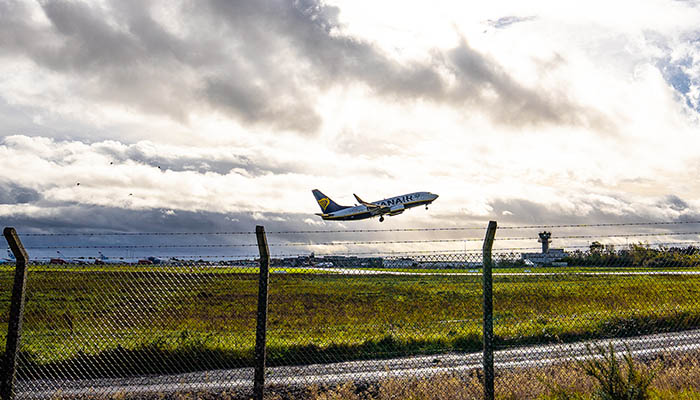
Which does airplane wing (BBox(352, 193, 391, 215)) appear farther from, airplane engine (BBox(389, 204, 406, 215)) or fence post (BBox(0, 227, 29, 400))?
fence post (BBox(0, 227, 29, 400))

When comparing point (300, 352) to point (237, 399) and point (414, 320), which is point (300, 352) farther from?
point (414, 320)

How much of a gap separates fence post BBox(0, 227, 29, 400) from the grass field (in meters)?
0.77

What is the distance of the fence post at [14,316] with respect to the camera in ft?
24.1

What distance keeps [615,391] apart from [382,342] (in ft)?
27.9

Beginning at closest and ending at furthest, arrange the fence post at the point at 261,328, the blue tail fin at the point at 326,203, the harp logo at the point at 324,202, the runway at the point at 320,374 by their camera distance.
Answer: the fence post at the point at 261,328
the runway at the point at 320,374
the blue tail fin at the point at 326,203
the harp logo at the point at 324,202

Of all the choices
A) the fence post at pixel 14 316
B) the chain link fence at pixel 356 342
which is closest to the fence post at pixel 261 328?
the chain link fence at pixel 356 342

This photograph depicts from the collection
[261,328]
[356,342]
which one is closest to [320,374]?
[356,342]

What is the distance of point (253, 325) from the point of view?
1762 cm

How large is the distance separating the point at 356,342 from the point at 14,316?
8.50 m

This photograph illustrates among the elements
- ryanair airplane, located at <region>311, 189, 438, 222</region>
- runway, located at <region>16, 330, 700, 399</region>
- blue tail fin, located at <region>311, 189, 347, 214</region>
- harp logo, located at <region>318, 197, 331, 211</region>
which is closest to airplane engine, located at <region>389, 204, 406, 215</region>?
ryanair airplane, located at <region>311, 189, 438, 222</region>

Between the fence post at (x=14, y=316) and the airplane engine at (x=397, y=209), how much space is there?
83569 mm

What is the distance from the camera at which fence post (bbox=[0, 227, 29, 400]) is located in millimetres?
7340

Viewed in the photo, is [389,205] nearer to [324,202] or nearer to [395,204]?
[395,204]

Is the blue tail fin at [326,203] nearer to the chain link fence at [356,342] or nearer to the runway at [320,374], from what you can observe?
the chain link fence at [356,342]
